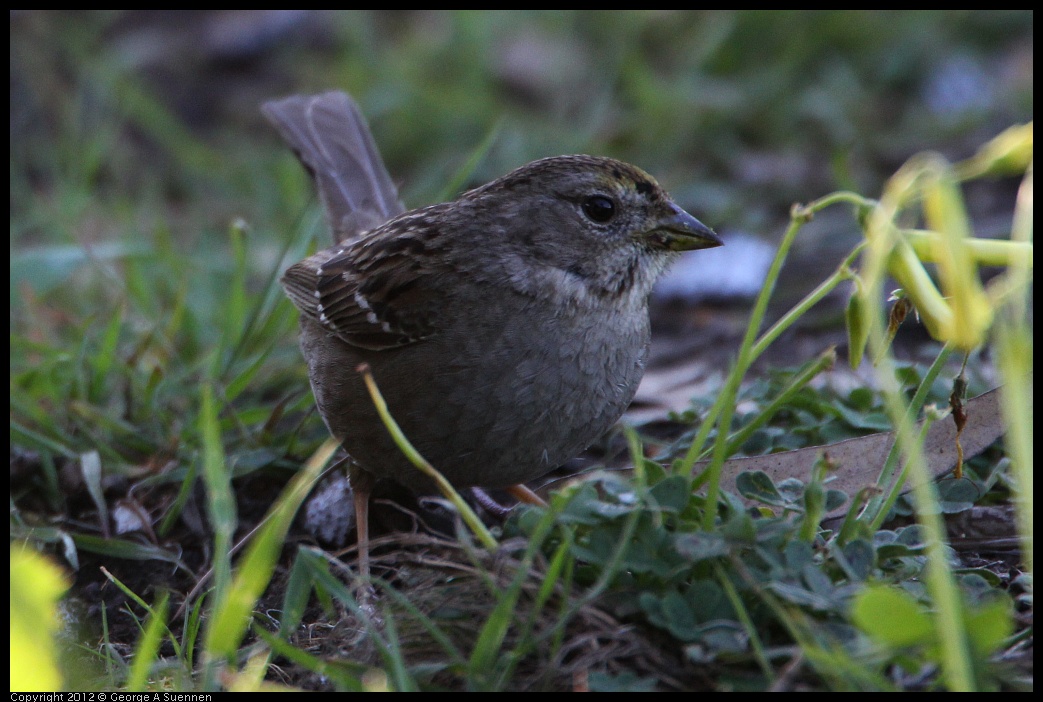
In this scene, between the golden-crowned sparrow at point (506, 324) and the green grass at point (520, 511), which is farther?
the golden-crowned sparrow at point (506, 324)

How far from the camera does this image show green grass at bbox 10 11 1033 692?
6.07 ft

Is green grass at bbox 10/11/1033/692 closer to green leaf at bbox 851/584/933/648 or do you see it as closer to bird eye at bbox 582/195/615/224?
green leaf at bbox 851/584/933/648

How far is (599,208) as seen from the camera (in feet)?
9.71

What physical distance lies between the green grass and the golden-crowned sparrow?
27cm

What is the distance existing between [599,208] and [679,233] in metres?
0.22

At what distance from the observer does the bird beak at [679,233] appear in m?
2.94

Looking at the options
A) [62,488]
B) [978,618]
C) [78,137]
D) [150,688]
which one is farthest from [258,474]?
[78,137]

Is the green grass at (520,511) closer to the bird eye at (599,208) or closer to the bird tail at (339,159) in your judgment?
the bird tail at (339,159)

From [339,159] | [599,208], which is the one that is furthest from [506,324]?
[339,159]

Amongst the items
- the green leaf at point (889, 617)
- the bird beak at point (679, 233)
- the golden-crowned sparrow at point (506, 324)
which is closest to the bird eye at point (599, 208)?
the golden-crowned sparrow at point (506, 324)

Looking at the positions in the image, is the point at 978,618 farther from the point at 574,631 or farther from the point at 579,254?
the point at 579,254

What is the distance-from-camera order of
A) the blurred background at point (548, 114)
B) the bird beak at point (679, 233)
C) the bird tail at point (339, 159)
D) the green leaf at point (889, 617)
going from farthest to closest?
the blurred background at point (548, 114)
the bird tail at point (339, 159)
the bird beak at point (679, 233)
the green leaf at point (889, 617)

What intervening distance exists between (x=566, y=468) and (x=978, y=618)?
193cm

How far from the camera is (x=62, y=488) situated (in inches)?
132
